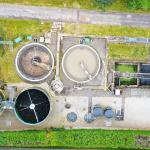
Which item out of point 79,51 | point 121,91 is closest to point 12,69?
point 79,51

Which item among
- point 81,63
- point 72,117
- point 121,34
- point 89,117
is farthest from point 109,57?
point 72,117

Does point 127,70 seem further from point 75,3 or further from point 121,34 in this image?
point 75,3

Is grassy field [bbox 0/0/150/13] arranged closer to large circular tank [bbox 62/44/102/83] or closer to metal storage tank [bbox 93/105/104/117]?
large circular tank [bbox 62/44/102/83]

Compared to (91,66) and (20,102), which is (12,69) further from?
(91,66)

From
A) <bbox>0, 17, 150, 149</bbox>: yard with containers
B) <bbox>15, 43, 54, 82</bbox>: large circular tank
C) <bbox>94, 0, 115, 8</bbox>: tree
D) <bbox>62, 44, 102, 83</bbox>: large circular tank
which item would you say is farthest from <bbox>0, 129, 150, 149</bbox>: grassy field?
<bbox>94, 0, 115, 8</bbox>: tree

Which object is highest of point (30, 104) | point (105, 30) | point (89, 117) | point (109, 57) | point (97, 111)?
point (105, 30)

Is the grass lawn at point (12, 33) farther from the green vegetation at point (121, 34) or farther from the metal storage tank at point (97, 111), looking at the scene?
the metal storage tank at point (97, 111)
